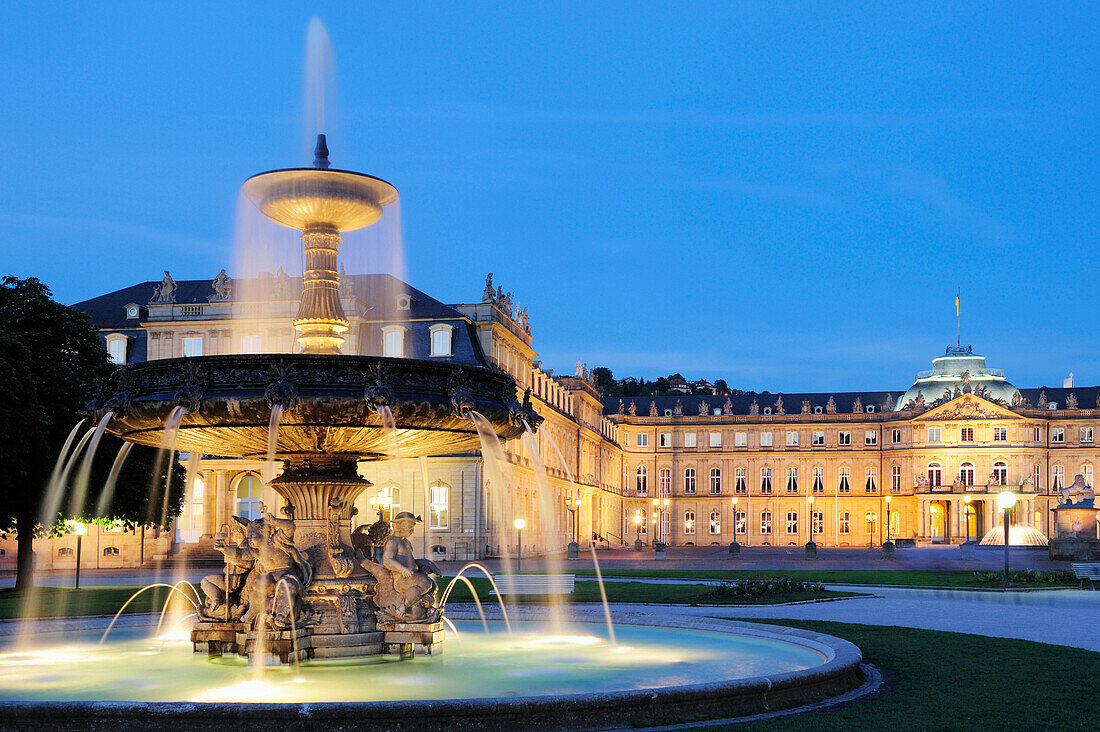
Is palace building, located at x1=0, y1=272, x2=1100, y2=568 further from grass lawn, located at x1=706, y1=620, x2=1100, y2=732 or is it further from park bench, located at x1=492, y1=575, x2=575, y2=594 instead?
grass lawn, located at x1=706, y1=620, x2=1100, y2=732

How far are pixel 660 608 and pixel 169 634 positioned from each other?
11821mm

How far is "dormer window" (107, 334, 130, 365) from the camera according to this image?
2534 inches

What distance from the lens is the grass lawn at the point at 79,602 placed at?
80.1 ft

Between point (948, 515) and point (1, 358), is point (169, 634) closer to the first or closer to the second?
point (1, 358)

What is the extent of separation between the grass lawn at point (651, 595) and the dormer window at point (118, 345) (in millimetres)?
35855

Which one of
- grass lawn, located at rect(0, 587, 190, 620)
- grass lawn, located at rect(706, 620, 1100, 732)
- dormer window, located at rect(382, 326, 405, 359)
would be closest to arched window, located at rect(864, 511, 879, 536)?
dormer window, located at rect(382, 326, 405, 359)

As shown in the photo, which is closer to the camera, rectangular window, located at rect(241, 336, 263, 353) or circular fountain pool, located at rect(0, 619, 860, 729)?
circular fountain pool, located at rect(0, 619, 860, 729)

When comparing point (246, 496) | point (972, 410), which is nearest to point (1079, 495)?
point (246, 496)

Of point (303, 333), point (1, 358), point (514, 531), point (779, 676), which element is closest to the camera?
point (779, 676)

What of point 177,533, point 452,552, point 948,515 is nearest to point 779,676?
point 452,552

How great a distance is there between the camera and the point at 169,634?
1752 centimetres

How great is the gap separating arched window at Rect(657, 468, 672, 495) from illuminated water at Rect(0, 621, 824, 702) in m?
116

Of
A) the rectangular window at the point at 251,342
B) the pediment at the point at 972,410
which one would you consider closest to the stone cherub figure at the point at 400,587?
the rectangular window at the point at 251,342

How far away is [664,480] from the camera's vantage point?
133 m
